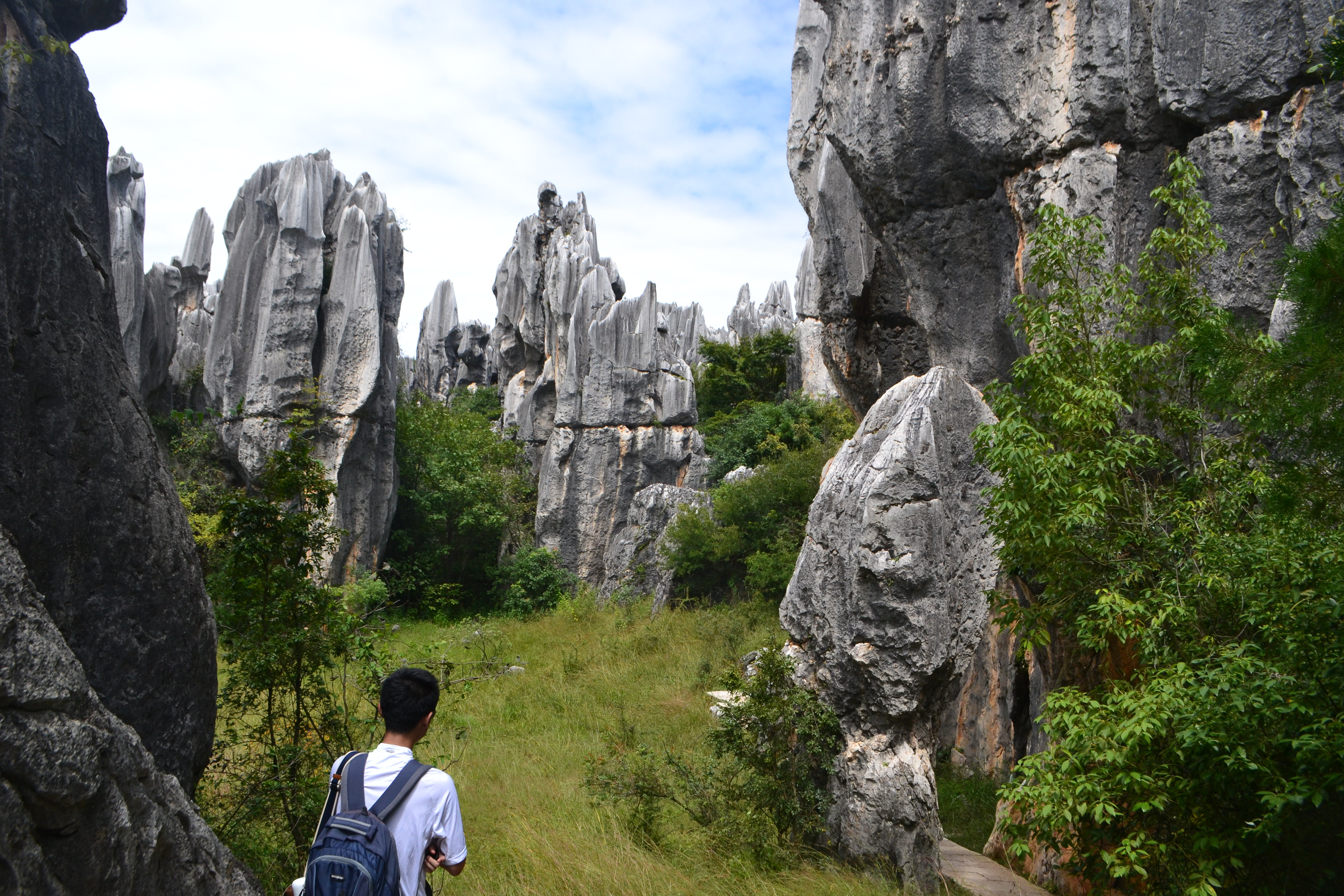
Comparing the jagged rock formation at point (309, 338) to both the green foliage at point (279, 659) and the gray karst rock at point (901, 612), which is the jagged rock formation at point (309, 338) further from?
the gray karst rock at point (901, 612)

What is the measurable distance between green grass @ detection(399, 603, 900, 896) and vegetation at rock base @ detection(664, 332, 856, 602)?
103 centimetres

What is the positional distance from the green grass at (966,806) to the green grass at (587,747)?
2.46 metres

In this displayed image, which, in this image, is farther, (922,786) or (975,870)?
(975,870)

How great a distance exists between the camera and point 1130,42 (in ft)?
25.3

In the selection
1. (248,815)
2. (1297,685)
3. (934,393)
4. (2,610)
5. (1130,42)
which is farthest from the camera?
(1130,42)

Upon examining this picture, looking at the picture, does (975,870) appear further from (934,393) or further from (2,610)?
(2,610)

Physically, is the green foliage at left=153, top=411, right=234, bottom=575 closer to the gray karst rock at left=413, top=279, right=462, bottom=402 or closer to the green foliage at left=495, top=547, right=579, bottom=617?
the green foliage at left=495, top=547, right=579, bottom=617

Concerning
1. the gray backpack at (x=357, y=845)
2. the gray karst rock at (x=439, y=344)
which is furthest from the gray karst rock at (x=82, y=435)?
the gray karst rock at (x=439, y=344)

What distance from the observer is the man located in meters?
2.21

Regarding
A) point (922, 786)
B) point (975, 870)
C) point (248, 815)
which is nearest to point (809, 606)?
point (922, 786)

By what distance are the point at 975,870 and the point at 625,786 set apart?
286cm

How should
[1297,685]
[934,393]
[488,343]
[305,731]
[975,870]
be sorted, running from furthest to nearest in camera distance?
[488,343]
[975,870]
[934,393]
[305,731]
[1297,685]

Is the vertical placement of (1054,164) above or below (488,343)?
below

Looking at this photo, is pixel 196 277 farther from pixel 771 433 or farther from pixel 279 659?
pixel 279 659
